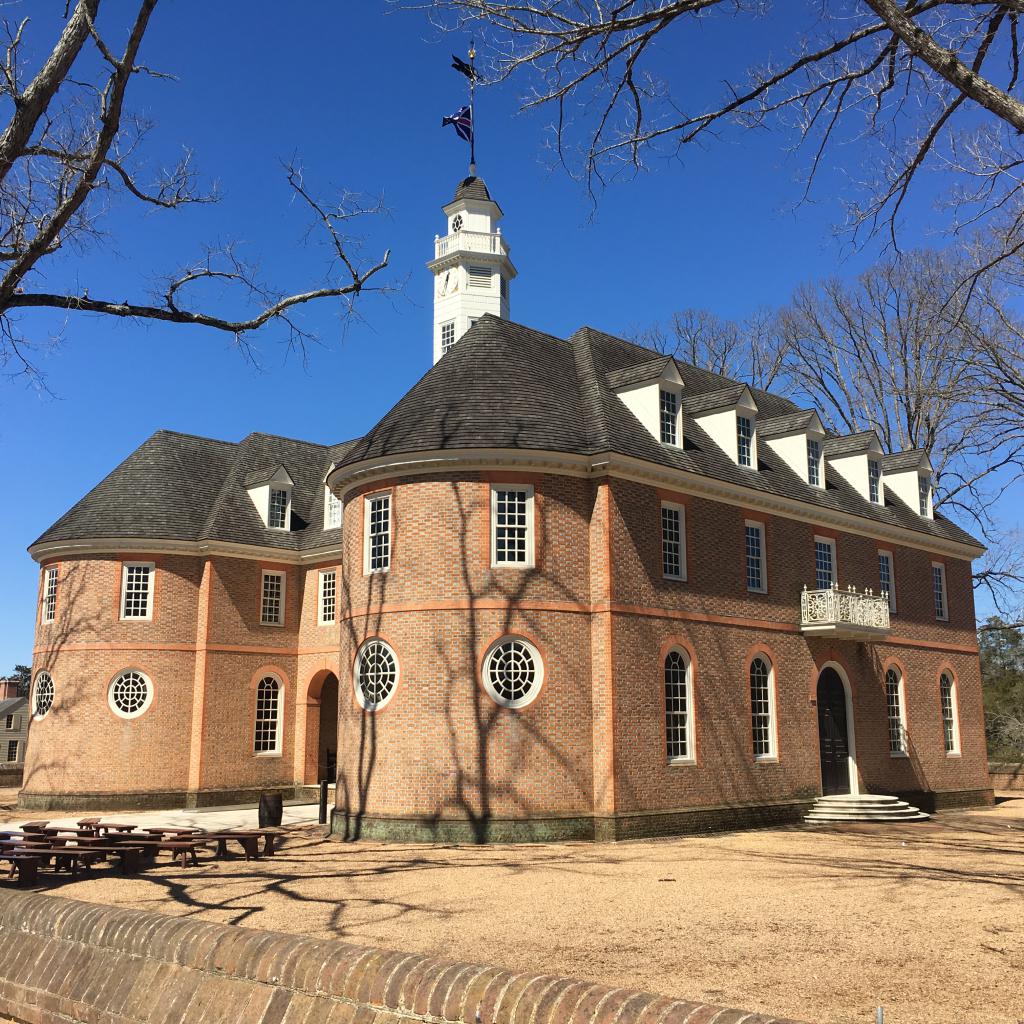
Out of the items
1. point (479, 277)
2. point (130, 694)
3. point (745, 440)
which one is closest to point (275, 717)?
point (130, 694)

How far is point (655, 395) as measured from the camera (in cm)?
2273

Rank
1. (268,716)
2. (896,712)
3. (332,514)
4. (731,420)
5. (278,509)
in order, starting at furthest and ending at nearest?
(278,509)
(332,514)
(268,716)
(896,712)
(731,420)

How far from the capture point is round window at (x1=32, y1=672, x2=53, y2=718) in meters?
28.0

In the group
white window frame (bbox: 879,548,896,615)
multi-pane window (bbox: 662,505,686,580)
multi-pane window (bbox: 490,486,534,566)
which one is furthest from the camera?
white window frame (bbox: 879,548,896,615)

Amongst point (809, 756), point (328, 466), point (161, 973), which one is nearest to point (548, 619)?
point (809, 756)

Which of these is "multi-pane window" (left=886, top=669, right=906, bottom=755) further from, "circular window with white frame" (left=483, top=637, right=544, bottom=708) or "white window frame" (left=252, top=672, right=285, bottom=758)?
"white window frame" (left=252, top=672, right=285, bottom=758)

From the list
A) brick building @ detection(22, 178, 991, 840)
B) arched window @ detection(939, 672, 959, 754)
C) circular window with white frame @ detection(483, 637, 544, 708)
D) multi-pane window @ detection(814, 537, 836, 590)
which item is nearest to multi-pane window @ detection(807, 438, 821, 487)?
brick building @ detection(22, 178, 991, 840)

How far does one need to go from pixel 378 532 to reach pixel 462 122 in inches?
827

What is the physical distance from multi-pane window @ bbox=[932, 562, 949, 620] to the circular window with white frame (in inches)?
659

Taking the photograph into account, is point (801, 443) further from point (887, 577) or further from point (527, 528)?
point (527, 528)

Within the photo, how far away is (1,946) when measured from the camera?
6645 mm

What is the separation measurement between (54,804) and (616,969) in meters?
22.7

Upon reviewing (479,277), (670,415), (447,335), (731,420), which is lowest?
(670,415)

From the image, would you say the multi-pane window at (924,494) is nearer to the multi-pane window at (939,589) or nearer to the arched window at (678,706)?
the multi-pane window at (939,589)
